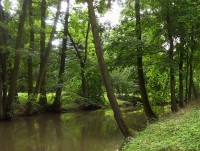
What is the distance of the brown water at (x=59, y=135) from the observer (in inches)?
459

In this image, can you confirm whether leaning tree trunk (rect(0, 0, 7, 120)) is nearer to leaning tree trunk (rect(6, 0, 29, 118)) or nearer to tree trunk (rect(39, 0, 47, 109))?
leaning tree trunk (rect(6, 0, 29, 118))

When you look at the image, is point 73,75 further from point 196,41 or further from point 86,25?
point 196,41

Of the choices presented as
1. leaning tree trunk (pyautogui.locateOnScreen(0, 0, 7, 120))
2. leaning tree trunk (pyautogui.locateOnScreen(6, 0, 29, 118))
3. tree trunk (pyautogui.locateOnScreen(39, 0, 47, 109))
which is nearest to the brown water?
leaning tree trunk (pyautogui.locateOnScreen(0, 0, 7, 120))

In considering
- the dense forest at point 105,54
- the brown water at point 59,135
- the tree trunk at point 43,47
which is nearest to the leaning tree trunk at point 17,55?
the dense forest at point 105,54

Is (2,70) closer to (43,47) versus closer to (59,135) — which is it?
(43,47)

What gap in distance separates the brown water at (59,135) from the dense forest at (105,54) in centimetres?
137

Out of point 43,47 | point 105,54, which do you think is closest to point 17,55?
point 43,47

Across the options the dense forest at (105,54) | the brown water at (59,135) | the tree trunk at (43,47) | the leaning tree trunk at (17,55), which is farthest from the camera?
the tree trunk at (43,47)

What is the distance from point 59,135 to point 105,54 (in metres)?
6.24

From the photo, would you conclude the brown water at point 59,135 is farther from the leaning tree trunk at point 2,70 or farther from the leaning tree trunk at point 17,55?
the leaning tree trunk at point 17,55

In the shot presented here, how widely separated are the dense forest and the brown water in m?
1.37

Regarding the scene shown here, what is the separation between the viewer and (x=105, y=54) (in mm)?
18438

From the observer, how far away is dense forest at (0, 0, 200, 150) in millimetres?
13805

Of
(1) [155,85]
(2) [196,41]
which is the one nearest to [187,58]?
(2) [196,41]
